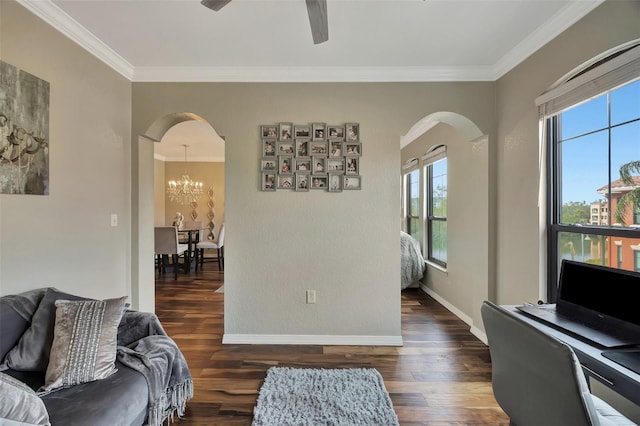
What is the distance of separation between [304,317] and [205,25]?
255cm

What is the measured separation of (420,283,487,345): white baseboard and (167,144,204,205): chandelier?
5.29 metres

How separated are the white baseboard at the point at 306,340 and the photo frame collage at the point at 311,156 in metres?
1.42

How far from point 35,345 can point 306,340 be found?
6.24ft

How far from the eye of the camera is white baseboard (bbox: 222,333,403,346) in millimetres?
2662

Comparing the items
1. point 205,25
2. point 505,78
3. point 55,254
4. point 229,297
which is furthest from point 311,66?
point 55,254

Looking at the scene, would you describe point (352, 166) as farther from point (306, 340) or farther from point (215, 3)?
point (306, 340)

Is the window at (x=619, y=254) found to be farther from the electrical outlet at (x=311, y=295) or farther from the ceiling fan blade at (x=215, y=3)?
the ceiling fan blade at (x=215, y=3)

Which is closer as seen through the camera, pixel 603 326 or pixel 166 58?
pixel 603 326

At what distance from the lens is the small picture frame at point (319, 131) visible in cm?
267

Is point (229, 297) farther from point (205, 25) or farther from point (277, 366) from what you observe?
point (205, 25)

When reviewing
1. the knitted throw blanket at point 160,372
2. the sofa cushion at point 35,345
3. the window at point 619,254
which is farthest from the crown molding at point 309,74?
the knitted throw blanket at point 160,372

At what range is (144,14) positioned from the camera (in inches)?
74.9

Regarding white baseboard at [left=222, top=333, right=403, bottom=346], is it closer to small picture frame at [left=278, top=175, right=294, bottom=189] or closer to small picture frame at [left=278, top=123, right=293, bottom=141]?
small picture frame at [left=278, top=175, right=294, bottom=189]

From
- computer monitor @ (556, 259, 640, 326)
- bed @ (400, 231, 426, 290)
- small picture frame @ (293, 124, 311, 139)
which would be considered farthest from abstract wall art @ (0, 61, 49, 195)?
bed @ (400, 231, 426, 290)
